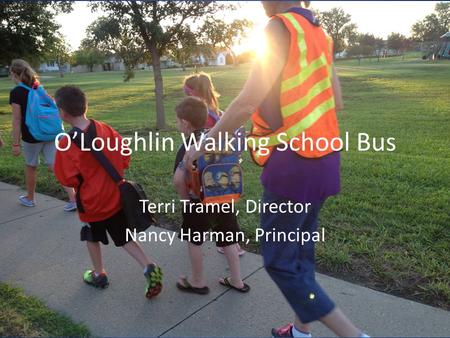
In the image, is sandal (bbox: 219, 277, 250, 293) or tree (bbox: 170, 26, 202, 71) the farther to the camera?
tree (bbox: 170, 26, 202, 71)

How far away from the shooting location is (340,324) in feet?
6.91

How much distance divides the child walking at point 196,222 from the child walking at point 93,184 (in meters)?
Result: 0.27

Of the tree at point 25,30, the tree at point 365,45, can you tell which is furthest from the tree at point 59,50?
the tree at point 365,45

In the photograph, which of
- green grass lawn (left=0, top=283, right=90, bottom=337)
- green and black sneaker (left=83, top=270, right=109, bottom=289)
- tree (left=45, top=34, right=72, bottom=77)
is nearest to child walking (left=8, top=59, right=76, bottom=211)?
green and black sneaker (left=83, top=270, right=109, bottom=289)

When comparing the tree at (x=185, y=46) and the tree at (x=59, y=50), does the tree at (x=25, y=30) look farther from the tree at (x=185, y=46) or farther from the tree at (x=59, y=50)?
the tree at (x=185, y=46)

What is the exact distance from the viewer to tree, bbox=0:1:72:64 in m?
19.6

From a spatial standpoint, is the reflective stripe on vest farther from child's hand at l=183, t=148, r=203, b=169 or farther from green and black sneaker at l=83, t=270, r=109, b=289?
green and black sneaker at l=83, t=270, r=109, b=289

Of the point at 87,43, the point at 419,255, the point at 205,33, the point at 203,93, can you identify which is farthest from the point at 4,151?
the point at 419,255

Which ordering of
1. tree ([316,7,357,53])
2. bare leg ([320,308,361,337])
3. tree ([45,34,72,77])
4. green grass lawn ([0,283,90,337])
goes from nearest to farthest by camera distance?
bare leg ([320,308,361,337]), green grass lawn ([0,283,90,337]), tree ([45,34,72,77]), tree ([316,7,357,53])

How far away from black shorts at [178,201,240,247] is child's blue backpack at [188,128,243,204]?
0.78ft

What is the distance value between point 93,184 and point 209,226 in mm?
856

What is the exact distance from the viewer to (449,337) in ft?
8.30

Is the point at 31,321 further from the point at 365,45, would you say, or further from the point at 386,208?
the point at 365,45

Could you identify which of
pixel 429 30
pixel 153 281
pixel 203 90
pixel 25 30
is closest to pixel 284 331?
pixel 153 281
